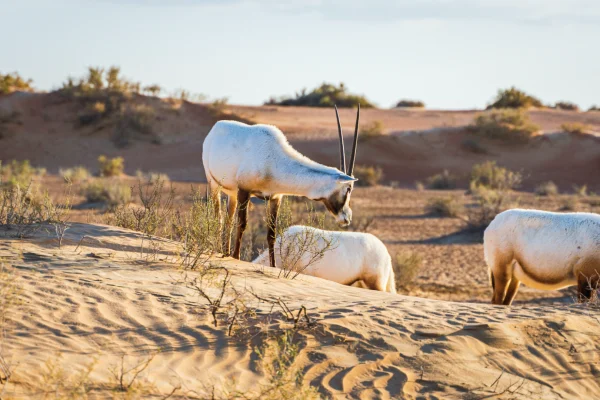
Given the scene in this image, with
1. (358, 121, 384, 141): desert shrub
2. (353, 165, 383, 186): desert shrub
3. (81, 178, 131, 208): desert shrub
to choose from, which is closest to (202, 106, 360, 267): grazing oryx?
(81, 178, 131, 208): desert shrub

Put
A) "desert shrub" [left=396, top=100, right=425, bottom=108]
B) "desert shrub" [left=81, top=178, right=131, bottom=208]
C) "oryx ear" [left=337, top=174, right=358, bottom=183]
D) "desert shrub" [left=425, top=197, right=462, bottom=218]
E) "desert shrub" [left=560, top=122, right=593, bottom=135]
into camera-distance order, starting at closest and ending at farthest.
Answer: "oryx ear" [left=337, top=174, right=358, bottom=183]
"desert shrub" [left=425, top=197, right=462, bottom=218]
"desert shrub" [left=81, top=178, right=131, bottom=208]
"desert shrub" [left=560, top=122, right=593, bottom=135]
"desert shrub" [left=396, top=100, right=425, bottom=108]

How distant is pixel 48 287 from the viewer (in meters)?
6.12

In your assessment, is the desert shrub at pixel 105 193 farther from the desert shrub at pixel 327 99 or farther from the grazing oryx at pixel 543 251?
the desert shrub at pixel 327 99

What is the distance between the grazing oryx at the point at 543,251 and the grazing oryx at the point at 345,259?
1.30m

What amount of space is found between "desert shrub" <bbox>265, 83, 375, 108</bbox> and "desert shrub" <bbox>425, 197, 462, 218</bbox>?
2921cm

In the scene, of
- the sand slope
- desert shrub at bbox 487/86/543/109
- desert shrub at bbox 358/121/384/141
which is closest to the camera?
the sand slope

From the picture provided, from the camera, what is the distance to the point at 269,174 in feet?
28.6

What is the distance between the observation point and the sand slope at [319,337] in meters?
5.16

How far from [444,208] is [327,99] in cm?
3156

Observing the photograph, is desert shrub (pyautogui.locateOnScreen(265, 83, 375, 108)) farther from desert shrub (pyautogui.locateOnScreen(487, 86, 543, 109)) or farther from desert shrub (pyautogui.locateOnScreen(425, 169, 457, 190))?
desert shrub (pyautogui.locateOnScreen(425, 169, 457, 190))

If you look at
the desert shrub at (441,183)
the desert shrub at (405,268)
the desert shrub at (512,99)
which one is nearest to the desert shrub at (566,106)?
the desert shrub at (512,99)

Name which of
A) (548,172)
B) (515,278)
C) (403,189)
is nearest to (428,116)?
(548,172)

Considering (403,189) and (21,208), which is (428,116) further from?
(21,208)

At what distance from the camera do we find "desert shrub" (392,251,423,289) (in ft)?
41.4
